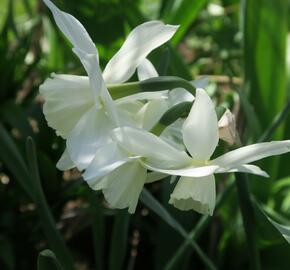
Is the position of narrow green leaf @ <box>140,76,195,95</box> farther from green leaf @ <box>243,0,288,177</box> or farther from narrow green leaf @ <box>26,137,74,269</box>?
green leaf @ <box>243,0,288,177</box>

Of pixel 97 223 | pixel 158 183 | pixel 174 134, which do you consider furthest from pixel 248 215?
pixel 158 183

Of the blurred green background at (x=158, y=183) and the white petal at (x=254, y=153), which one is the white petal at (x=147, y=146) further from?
the blurred green background at (x=158, y=183)

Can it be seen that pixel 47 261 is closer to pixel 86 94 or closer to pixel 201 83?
pixel 86 94

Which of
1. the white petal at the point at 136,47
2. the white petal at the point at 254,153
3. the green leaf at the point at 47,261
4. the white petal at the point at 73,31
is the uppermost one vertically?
the white petal at the point at 73,31

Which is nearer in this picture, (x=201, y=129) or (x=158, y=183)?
(x=201, y=129)

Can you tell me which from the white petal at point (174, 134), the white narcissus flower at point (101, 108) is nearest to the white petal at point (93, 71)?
the white narcissus flower at point (101, 108)

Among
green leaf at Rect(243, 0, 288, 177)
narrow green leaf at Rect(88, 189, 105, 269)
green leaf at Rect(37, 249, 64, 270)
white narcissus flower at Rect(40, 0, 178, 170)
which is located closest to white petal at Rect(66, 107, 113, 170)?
white narcissus flower at Rect(40, 0, 178, 170)

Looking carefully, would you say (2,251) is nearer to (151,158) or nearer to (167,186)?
(167,186)
